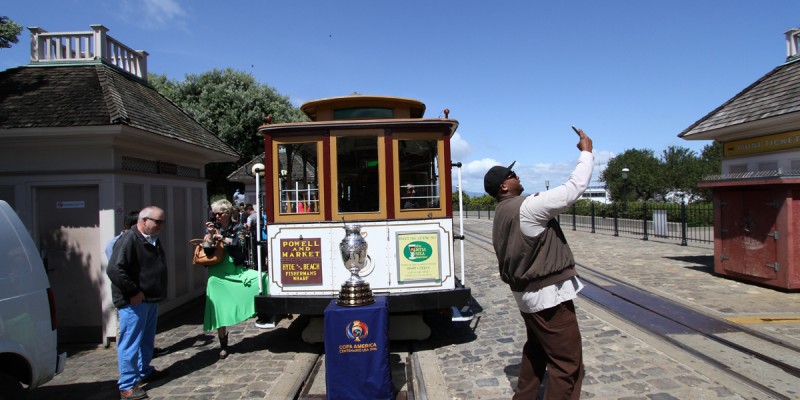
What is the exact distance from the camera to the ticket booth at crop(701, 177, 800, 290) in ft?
26.2

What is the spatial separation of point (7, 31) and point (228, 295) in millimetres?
6362

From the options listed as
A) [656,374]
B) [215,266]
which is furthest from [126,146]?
[656,374]

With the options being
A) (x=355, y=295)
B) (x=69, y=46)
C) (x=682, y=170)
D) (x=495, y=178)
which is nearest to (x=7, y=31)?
(x=69, y=46)

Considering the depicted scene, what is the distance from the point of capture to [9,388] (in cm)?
341

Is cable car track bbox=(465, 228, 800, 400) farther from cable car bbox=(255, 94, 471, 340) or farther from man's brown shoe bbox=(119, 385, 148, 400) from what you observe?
man's brown shoe bbox=(119, 385, 148, 400)

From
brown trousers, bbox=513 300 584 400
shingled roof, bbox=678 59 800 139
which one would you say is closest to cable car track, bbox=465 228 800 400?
brown trousers, bbox=513 300 584 400

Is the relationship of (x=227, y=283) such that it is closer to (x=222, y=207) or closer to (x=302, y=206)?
(x=222, y=207)

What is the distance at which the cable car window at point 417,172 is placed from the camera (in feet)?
19.3

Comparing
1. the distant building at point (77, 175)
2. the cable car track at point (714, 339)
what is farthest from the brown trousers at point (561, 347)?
the distant building at point (77, 175)

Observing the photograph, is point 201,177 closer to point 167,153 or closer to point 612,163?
point 167,153

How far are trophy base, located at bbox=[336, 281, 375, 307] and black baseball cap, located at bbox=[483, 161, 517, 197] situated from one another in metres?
1.54

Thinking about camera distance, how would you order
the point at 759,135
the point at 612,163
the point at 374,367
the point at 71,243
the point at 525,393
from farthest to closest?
the point at 612,163
the point at 759,135
the point at 71,243
the point at 374,367
the point at 525,393

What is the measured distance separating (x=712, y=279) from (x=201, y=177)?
421 inches

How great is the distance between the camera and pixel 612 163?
68.5 meters
